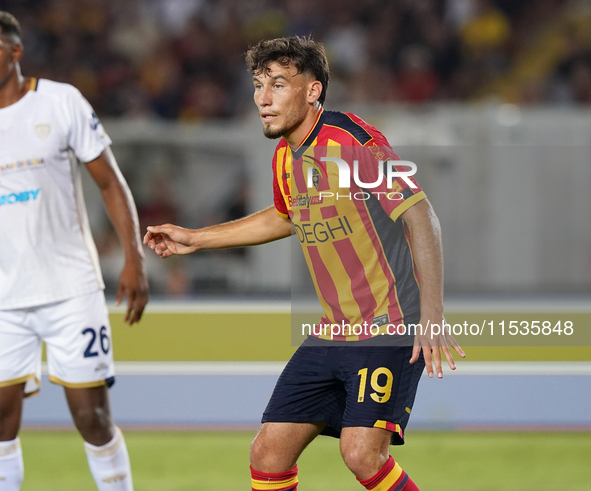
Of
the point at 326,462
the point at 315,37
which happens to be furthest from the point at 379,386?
the point at 315,37

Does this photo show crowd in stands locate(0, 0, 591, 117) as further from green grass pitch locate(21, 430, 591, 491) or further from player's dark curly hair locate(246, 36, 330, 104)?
player's dark curly hair locate(246, 36, 330, 104)

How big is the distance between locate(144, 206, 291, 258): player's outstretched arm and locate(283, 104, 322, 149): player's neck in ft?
1.36

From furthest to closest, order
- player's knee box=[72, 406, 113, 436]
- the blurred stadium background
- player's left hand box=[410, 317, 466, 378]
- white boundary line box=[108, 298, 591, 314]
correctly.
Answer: white boundary line box=[108, 298, 591, 314]
the blurred stadium background
player's knee box=[72, 406, 113, 436]
player's left hand box=[410, 317, 466, 378]

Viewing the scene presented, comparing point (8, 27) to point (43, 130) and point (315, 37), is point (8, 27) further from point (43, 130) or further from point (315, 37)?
point (315, 37)

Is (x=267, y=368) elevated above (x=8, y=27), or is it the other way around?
(x=8, y=27)

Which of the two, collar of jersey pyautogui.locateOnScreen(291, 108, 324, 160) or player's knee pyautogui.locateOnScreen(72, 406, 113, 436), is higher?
collar of jersey pyautogui.locateOnScreen(291, 108, 324, 160)

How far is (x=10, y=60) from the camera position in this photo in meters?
3.69

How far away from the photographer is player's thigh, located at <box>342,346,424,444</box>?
3.07m

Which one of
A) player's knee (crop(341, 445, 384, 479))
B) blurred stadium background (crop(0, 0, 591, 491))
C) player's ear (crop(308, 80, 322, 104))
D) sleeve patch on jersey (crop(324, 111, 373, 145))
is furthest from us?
blurred stadium background (crop(0, 0, 591, 491))

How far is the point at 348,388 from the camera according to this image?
316 centimetres

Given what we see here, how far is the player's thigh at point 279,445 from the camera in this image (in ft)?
10.4

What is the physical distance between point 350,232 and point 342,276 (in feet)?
0.57

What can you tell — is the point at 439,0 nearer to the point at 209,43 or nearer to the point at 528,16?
the point at 528,16

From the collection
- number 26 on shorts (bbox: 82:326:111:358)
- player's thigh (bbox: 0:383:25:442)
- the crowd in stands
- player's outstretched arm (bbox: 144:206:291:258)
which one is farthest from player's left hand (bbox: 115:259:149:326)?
the crowd in stands
